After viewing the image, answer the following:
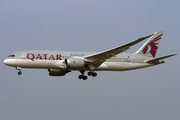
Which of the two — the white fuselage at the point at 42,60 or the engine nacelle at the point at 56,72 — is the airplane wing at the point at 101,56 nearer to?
the white fuselage at the point at 42,60

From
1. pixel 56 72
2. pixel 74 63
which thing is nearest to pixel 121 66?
pixel 74 63

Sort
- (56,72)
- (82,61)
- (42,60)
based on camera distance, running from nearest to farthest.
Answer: (42,60), (82,61), (56,72)

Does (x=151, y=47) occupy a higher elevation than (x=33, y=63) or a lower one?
higher

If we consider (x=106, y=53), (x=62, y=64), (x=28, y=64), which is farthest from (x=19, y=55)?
(x=106, y=53)

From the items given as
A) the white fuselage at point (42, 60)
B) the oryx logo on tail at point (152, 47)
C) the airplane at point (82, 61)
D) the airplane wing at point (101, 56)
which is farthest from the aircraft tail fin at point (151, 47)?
the airplane wing at point (101, 56)

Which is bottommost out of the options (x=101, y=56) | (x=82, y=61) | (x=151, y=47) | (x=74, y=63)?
(x=74, y=63)

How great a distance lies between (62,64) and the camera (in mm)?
Answer: 45812

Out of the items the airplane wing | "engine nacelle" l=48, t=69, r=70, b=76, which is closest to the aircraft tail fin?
the airplane wing

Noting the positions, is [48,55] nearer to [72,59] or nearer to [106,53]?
[72,59]

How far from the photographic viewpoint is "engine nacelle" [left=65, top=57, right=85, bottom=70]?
4444 centimetres

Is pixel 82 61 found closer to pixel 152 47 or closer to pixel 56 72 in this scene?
pixel 56 72

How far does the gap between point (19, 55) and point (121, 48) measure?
554 inches

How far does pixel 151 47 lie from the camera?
2119 inches

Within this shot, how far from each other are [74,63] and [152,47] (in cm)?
1562
